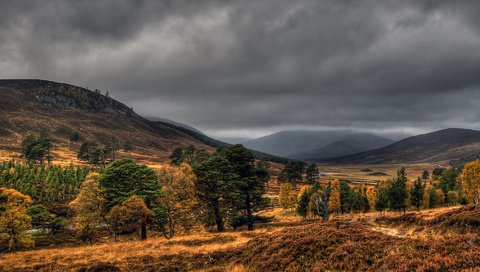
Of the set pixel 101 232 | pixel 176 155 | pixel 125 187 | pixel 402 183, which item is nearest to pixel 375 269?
pixel 125 187

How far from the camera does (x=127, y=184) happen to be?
4153cm

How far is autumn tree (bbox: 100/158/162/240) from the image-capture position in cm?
4031

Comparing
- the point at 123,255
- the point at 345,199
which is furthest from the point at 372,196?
the point at 123,255

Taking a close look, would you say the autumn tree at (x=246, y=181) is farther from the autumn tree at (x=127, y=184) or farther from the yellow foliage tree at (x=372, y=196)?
the yellow foliage tree at (x=372, y=196)

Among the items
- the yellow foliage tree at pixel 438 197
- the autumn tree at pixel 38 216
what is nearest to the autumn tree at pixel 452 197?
the yellow foliage tree at pixel 438 197

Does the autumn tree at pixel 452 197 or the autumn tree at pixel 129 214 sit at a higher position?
the autumn tree at pixel 129 214

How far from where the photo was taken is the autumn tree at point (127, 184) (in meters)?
40.3

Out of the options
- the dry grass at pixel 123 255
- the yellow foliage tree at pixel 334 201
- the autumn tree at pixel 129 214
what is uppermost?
the autumn tree at pixel 129 214

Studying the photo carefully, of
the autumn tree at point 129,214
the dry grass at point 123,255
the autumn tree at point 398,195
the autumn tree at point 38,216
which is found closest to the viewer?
the dry grass at point 123,255

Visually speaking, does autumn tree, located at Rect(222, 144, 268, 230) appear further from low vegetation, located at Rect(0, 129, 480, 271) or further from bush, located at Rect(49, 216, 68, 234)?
bush, located at Rect(49, 216, 68, 234)

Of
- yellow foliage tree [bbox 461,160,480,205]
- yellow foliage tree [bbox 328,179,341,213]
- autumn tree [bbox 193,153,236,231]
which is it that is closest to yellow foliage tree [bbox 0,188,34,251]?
autumn tree [bbox 193,153,236,231]

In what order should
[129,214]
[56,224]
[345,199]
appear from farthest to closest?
[345,199]
[56,224]
[129,214]

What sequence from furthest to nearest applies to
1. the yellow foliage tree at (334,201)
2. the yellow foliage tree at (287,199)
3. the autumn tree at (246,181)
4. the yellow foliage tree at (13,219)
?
the yellow foliage tree at (287,199), the yellow foliage tree at (334,201), the autumn tree at (246,181), the yellow foliage tree at (13,219)

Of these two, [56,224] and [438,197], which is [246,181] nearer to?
[56,224]
